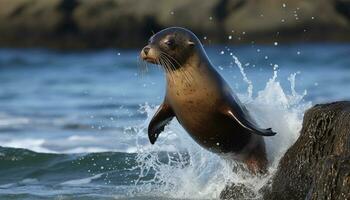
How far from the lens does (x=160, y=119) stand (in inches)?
313

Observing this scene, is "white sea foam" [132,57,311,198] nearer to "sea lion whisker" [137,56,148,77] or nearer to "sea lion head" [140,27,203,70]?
"sea lion head" [140,27,203,70]

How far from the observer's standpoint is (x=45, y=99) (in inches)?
779

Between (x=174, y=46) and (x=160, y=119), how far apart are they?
58 centimetres

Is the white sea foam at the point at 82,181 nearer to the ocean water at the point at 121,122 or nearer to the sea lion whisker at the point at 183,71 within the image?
the ocean water at the point at 121,122

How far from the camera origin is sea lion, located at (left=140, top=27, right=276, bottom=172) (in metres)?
7.58

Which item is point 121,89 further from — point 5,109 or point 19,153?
point 19,153

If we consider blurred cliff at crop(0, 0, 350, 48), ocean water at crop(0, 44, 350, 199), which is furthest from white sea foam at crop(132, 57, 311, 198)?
blurred cliff at crop(0, 0, 350, 48)

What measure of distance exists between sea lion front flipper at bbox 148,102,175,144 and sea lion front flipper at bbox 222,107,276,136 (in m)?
0.51

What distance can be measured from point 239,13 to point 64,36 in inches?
242

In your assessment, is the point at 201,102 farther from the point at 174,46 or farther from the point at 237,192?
the point at 237,192

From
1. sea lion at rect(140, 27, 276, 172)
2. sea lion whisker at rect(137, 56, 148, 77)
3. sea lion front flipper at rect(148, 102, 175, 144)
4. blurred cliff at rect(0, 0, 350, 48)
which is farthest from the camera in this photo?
blurred cliff at rect(0, 0, 350, 48)

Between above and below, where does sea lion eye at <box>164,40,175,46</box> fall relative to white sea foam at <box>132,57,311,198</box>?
above

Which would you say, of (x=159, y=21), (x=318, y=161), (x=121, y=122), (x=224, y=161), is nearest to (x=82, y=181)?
(x=224, y=161)

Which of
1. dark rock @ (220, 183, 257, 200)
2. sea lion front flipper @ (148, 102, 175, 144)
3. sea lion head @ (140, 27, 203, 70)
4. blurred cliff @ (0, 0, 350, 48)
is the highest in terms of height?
blurred cliff @ (0, 0, 350, 48)
